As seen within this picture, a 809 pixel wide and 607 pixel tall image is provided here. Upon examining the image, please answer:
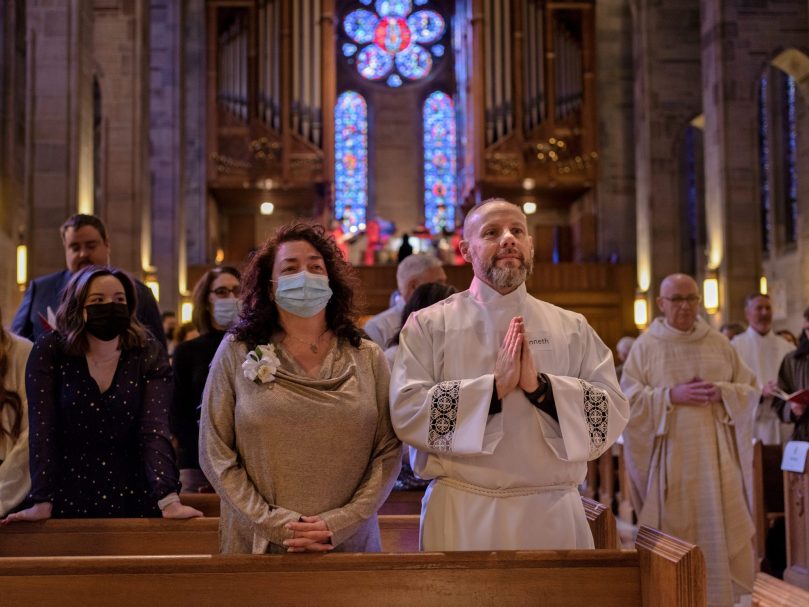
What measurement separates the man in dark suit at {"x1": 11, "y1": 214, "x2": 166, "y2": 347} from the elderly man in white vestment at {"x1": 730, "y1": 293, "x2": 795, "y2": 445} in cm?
545

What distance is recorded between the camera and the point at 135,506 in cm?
363

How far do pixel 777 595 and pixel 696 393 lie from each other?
52.7 inches

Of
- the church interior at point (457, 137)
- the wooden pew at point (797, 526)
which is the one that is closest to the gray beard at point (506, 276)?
the wooden pew at point (797, 526)

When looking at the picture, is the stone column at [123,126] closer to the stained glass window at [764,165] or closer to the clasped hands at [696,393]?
the clasped hands at [696,393]

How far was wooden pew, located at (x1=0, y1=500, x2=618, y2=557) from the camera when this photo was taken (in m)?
3.33

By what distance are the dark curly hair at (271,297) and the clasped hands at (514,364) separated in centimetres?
44

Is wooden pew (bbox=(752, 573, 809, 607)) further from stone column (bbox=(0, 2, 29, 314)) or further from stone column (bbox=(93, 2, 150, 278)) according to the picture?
stone column (bbox=(0, 2, 29, 314))

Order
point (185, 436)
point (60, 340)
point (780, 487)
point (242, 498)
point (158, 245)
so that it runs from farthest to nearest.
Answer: point (158, 245) < point (780, 487) < point (185, 436) < point (60, 340) < point (242, 498)

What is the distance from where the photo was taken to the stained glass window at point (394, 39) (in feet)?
74.8

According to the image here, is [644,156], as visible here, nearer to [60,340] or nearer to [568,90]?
[568,90]

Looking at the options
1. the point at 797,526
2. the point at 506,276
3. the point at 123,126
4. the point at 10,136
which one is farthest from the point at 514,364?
the point at 10,136

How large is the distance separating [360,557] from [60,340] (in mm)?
1493

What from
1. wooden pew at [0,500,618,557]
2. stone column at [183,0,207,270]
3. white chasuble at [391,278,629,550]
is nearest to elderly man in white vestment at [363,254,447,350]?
wooden pew at [0,500,618,557]

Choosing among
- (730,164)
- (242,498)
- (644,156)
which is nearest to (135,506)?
(242,498)
